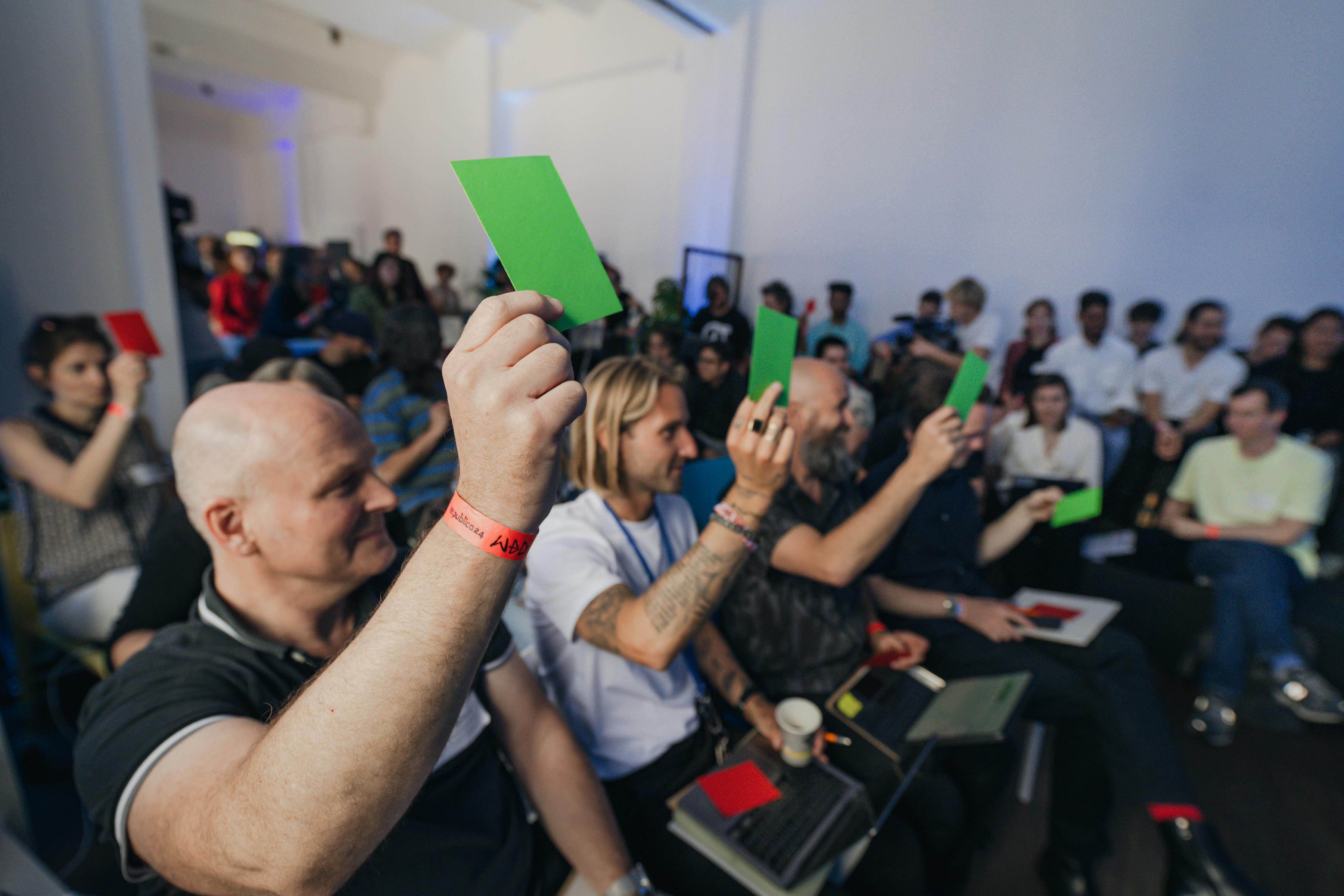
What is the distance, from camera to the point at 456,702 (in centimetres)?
48

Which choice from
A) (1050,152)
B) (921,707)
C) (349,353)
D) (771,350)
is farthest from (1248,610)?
(349,353)

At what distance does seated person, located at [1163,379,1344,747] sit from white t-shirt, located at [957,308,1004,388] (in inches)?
68.0

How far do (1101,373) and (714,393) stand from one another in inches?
107

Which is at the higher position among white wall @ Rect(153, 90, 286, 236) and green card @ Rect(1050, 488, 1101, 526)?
white wall @ Rect(153, 90, 286, 236)

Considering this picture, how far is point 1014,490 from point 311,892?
286 centimetres

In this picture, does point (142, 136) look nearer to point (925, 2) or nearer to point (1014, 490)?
point (1014, 490)

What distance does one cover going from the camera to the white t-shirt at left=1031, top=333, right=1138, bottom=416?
3.74m

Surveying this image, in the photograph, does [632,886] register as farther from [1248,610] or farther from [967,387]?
[1248,610]

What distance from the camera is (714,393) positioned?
2785 millimetres

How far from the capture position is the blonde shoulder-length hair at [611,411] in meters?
1.25

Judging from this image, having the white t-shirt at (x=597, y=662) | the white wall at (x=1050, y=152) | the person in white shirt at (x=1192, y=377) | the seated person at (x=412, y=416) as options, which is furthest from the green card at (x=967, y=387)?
the white wall at (x=1050, y=152)

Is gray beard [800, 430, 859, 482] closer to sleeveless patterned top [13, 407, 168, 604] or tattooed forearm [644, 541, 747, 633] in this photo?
tattooed forearm [644, 541, 747, 633]

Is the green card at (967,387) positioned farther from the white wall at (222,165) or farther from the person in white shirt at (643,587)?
the white wall at (222,165)

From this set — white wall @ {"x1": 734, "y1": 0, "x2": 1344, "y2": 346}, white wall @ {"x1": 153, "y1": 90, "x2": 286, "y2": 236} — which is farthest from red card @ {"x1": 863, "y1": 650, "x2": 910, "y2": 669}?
white wall @ {"x1": 153, "y1": 90, "x2": 286, "y2": 236}
